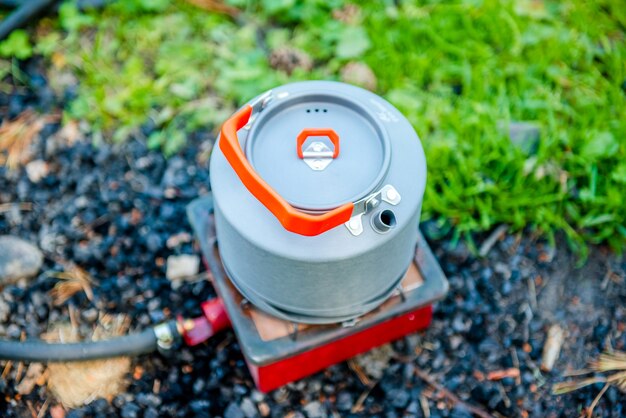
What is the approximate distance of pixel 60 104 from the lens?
93.9 inches

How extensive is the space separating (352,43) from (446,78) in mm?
374

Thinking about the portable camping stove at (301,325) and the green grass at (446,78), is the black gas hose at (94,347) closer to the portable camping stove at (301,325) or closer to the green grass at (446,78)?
the portable camping stove at (301,325)

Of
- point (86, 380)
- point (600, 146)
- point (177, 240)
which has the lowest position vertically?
point (86, 380)

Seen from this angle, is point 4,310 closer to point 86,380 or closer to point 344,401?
point 86,380

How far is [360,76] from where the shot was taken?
2.33m

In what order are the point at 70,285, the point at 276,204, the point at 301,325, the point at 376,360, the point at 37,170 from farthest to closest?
the point at 37,170, the point at 70,285, the point at 376,360, the point at 301,325, the point at 276,204

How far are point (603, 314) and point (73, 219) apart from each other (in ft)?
A: 5.61

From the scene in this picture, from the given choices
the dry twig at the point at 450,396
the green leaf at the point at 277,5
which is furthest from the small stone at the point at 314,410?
the green leaf at the point at 277,5

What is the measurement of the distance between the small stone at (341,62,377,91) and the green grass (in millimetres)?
36

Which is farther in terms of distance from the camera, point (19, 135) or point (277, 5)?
point (277, 5)

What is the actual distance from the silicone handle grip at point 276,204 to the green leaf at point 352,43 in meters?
1.16

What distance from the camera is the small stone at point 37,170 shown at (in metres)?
2.22

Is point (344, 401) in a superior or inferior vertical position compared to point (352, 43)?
inferior

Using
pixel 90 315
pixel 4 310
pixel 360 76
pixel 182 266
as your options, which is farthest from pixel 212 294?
pixel 360 76
